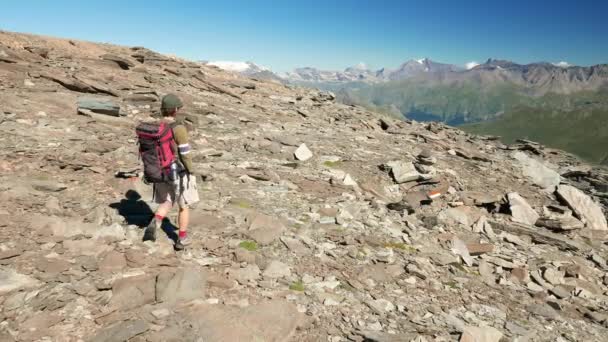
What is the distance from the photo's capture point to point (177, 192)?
26.5 ft

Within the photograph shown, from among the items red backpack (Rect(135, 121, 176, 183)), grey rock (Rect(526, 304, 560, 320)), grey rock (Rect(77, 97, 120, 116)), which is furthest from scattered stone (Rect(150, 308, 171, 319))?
grey rock (Rect(77, 97, 120, 116))

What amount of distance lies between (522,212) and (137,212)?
550 inches

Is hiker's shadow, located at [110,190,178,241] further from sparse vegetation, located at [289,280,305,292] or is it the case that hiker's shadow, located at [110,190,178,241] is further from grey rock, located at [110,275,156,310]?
sparse vegetation, located at [289,280,305,292]

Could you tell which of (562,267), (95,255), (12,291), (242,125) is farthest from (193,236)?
(242,125)

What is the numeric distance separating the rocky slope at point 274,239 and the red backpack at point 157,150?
1.51m

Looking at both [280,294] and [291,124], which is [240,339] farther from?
[291,124]

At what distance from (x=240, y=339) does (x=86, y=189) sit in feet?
23.4

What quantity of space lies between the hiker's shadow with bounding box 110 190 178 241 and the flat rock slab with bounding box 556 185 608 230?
52.5 ft

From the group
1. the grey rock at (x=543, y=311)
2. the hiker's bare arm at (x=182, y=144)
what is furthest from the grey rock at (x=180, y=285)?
the grey rock at (x=543, y=311)

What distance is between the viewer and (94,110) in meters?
16.1

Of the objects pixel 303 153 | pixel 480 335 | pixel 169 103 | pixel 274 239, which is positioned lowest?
pixel 480 335

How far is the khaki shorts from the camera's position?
8.07 m

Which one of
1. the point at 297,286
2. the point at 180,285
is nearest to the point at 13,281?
the point at 180,285

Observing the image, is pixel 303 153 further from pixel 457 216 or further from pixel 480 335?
pixel 480 335
